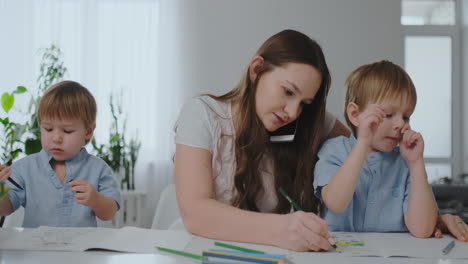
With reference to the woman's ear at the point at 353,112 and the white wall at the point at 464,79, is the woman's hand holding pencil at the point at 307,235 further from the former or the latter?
the white wall at the point at 464,79

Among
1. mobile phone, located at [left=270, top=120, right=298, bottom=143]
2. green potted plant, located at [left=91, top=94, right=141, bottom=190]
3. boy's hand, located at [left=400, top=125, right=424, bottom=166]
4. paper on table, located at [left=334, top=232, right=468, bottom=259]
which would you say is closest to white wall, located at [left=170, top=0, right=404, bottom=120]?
green potted plant, located at [left=91, top=94, right=141, bottom=190]

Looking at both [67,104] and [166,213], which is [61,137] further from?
[166,213]

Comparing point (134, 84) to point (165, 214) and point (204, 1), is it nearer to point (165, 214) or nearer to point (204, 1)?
point (204, 1)

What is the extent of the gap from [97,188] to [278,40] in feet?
2.25

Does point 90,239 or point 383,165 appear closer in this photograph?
point 90,239

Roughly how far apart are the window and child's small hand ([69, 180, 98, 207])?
13.2ft

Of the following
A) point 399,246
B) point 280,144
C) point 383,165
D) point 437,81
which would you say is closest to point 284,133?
point 280,144

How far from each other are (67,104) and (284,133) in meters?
0.63

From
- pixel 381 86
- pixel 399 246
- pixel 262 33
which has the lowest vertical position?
pixel 399 246

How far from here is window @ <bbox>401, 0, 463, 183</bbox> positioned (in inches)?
190

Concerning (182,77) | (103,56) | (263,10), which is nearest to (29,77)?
(103,56)

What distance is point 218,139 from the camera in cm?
138

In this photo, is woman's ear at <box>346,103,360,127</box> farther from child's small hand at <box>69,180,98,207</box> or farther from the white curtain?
the white curtain

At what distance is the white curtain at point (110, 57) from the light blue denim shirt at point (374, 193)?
10.2 feet
